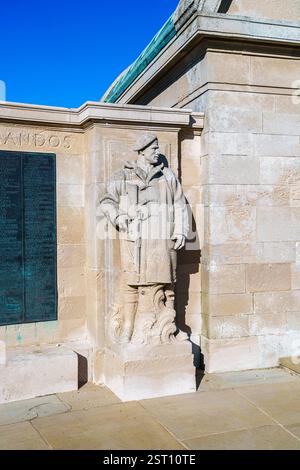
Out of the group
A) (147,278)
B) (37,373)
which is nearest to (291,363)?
(147,278)

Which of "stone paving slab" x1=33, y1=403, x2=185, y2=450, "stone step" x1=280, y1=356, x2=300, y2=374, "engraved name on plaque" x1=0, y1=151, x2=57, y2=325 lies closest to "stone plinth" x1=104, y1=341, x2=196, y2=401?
"stone paving slab" x1=33, y1=403, x2=185, y2=450

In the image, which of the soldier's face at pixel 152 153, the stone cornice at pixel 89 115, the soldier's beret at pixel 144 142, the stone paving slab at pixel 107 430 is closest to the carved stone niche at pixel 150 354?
the stone paving slab at pixel 107 430

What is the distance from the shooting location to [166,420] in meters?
4.47

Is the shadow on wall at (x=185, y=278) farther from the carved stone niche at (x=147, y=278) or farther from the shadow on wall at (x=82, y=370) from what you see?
the shadow on wall at (x=82, y=370)

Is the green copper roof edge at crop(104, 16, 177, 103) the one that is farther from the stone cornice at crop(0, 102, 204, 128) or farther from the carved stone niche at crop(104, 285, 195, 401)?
the carved stone niche at crop(104, 285, 195, 401)

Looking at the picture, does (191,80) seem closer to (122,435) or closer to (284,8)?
(284,8)

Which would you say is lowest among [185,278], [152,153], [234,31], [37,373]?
[37,373]

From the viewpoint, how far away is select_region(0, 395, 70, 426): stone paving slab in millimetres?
4555

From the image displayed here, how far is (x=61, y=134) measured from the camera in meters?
5.50

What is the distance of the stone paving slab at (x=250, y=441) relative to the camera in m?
3.95

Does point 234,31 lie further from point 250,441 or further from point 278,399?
point 250,441

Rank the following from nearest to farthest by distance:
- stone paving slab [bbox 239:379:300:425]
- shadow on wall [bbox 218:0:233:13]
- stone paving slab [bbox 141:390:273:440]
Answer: stone paving slab [bbox 141:390:273:440] → stone paving slab [bbox 239:379:300:425] → shadow on wall [bbox 218:0:233:13]

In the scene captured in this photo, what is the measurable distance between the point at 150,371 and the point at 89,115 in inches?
102

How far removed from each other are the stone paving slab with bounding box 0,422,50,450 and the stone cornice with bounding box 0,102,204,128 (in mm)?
2928
